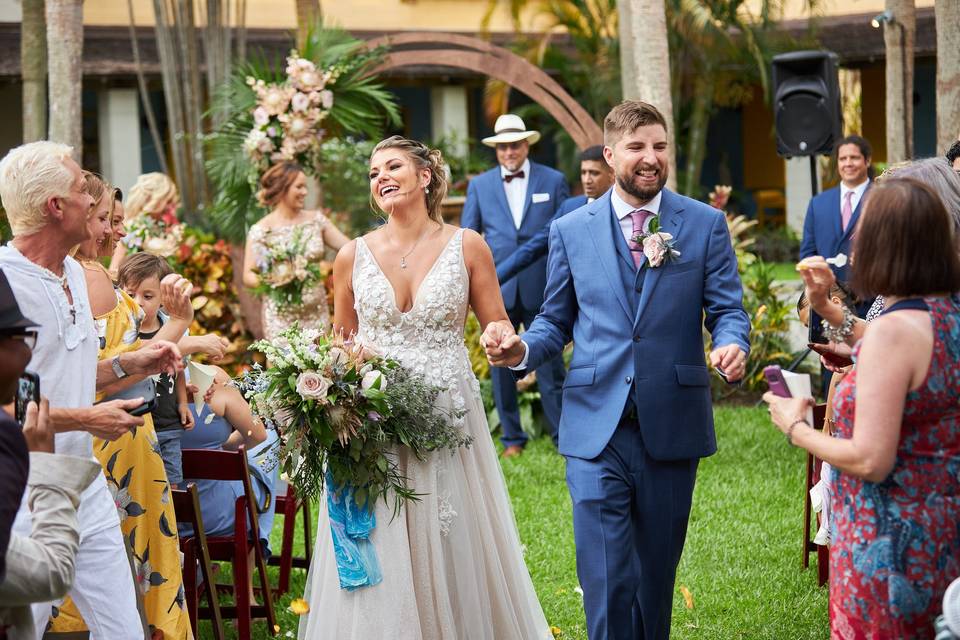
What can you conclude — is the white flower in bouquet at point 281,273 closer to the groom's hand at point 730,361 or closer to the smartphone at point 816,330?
the groom's hand at point 730,361

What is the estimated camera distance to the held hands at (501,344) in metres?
4.75

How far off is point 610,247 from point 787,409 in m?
1.52

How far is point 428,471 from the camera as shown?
207 inches

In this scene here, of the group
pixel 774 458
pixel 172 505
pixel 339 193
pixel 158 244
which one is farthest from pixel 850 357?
pixel 339 193

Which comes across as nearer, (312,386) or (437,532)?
(312,386)

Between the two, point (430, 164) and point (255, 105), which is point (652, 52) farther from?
point (430, 164)

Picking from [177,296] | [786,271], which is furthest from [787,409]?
[786,271]

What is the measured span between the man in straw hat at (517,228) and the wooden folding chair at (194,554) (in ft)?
14.5

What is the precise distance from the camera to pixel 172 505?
208 inches

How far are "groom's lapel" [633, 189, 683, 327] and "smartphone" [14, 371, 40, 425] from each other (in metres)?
2.28

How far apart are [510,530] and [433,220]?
4.52 feet

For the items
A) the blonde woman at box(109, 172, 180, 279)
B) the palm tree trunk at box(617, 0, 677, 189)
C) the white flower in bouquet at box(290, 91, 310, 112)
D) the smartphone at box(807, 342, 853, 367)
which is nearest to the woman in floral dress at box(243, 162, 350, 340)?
the blonde woman at box(109, 172, 180, 279)

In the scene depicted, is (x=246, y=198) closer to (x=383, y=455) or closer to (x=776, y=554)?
(x=776, y=554)

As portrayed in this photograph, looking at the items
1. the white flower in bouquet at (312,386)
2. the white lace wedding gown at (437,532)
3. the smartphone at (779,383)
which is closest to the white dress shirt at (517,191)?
the white lace wedding gown at (437,532)
